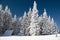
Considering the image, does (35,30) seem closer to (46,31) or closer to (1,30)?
(46,31)

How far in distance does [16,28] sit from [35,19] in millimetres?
23682

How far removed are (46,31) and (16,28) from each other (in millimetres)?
19972

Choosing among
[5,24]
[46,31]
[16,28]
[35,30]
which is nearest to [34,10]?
[35,30]

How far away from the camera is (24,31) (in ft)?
215

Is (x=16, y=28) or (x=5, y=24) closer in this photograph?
(x=5, y=24)

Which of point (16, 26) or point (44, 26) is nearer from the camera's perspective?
point (44, 26)

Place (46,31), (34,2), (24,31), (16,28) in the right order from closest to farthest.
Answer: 1. (34,2)
2. (46,31)
3. (24,31)
4. (16,28)

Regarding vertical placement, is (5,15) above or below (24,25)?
above

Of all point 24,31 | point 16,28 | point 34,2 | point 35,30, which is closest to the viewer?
point 35,30

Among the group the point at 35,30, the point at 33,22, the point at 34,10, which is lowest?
the point at 35,30

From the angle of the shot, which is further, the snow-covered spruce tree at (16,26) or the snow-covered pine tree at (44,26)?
the snow-covered spruce tree at (16,26)

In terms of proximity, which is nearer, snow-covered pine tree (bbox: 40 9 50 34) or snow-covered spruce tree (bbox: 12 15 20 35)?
snow-covered pine tree (bbox: 40 9 50 34)

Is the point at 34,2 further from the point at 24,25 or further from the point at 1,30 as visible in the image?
the point at 1,30

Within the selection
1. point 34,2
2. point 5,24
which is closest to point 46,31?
point 34,2
